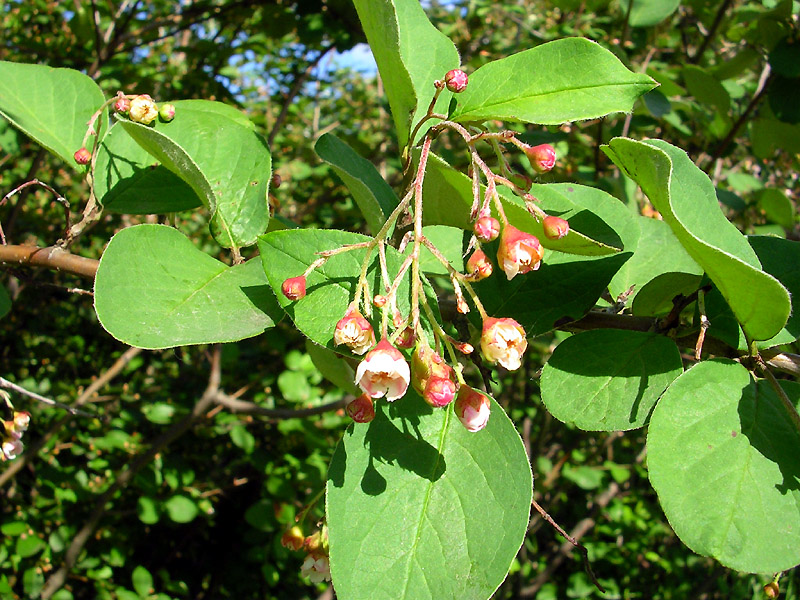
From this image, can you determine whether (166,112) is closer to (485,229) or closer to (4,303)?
(4,303)

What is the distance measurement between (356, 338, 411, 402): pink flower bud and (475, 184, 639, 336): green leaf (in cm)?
23

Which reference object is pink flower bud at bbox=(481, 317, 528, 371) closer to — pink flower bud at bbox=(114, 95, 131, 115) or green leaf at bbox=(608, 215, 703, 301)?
green leaf at bbox=(608, 215, 703, 301)

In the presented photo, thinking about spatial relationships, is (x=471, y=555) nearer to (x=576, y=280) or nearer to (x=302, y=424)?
(x=576, y=280)

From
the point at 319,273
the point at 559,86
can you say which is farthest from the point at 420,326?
the point at 559,86

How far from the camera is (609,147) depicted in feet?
2.36

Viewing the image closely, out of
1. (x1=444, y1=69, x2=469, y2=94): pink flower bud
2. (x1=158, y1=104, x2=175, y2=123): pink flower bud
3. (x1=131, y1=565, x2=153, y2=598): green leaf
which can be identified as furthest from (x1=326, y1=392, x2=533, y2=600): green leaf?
(x1=131, y1=565, x2=153, y2=598): green leaf

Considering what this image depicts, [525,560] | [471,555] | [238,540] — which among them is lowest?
[238,540]

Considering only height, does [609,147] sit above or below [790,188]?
above

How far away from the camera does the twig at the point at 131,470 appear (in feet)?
7.66

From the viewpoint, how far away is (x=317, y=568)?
3.65 feet

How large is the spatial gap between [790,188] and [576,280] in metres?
2.95

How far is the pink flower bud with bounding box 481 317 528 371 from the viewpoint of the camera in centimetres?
72

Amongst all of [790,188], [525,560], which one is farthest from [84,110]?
A: [790,188]

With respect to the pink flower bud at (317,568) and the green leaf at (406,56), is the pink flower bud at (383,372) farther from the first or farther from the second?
the pink flower bud at (317,568)
